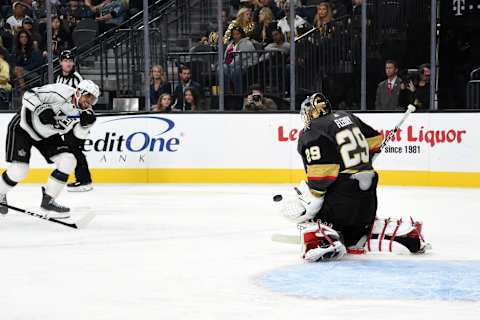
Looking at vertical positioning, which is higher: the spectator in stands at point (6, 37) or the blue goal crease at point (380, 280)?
the spectator in stands at point (6, 37)

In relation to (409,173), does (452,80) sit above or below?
above

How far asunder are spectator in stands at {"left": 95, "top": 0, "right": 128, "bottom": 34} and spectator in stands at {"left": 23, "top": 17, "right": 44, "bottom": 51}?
Result: 98 cm

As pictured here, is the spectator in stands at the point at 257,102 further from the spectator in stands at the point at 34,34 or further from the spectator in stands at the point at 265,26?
the spectator in stands at the point at 34,34

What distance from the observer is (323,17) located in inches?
423

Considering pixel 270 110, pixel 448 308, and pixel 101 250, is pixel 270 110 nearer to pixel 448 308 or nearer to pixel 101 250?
pixel 101 250

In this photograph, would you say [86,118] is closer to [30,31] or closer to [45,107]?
[45,107]

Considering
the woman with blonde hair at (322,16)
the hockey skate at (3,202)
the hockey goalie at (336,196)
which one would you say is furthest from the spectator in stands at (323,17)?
A: the hockey goalie at (336,196)

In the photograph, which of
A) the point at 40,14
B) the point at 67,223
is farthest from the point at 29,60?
the point at 67,223

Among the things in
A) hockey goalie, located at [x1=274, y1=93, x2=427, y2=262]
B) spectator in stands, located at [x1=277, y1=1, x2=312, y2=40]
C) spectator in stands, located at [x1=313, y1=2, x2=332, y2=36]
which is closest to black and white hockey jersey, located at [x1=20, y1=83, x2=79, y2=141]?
hockey goalie, located at [x1=274, y1=93, x2=427, y2=262]

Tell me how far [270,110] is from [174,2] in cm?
222

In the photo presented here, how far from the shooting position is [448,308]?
13.2 ft

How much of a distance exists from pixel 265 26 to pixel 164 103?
1588mm

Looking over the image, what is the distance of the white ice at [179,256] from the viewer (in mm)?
3998

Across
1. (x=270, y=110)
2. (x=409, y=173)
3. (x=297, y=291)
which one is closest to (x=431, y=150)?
(x=409, y=173)
